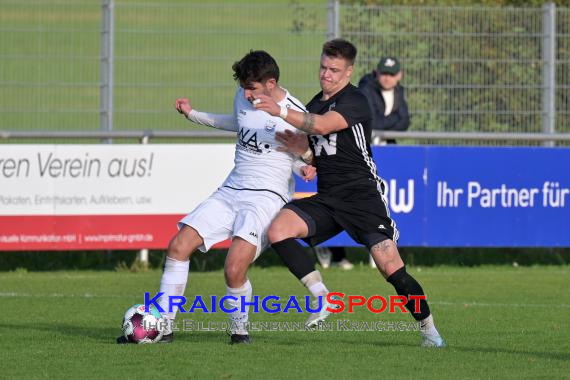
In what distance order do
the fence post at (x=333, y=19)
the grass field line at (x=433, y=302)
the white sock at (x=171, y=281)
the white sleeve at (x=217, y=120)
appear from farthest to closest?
the fence post at (x=333, y=19) < the grass field line at (x=433, y=302) < the white sleeve at (x=217, y=120) < the white sock at (x=171, y=281)

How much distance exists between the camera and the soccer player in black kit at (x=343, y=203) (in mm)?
9109

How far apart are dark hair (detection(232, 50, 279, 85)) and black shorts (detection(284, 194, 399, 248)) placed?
3.14 feet

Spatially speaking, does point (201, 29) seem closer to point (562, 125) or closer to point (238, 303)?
point (562, 125)

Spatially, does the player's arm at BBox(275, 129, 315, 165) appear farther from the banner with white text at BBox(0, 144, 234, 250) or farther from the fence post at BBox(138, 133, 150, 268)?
the fence post at BBox(138, 133, 150, 268)

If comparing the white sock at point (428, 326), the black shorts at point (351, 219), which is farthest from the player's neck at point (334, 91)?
the white sock at point (428, 326)

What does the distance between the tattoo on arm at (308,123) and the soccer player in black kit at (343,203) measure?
0.19 metres

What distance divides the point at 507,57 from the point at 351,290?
5.09 metres

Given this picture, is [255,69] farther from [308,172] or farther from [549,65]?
[549,65]

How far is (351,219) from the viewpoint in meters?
9.19

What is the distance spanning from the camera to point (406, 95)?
55.8ft

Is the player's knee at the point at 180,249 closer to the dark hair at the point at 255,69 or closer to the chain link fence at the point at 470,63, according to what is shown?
the dark hair at the point at 255,69

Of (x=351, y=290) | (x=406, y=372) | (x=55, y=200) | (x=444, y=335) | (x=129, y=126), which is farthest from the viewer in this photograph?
(x=129, y=126)

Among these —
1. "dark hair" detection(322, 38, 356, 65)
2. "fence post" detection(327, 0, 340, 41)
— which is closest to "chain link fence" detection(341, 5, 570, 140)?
"fence post" detection(327, 0, 340, 41)

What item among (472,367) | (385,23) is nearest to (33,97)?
(385,23)
